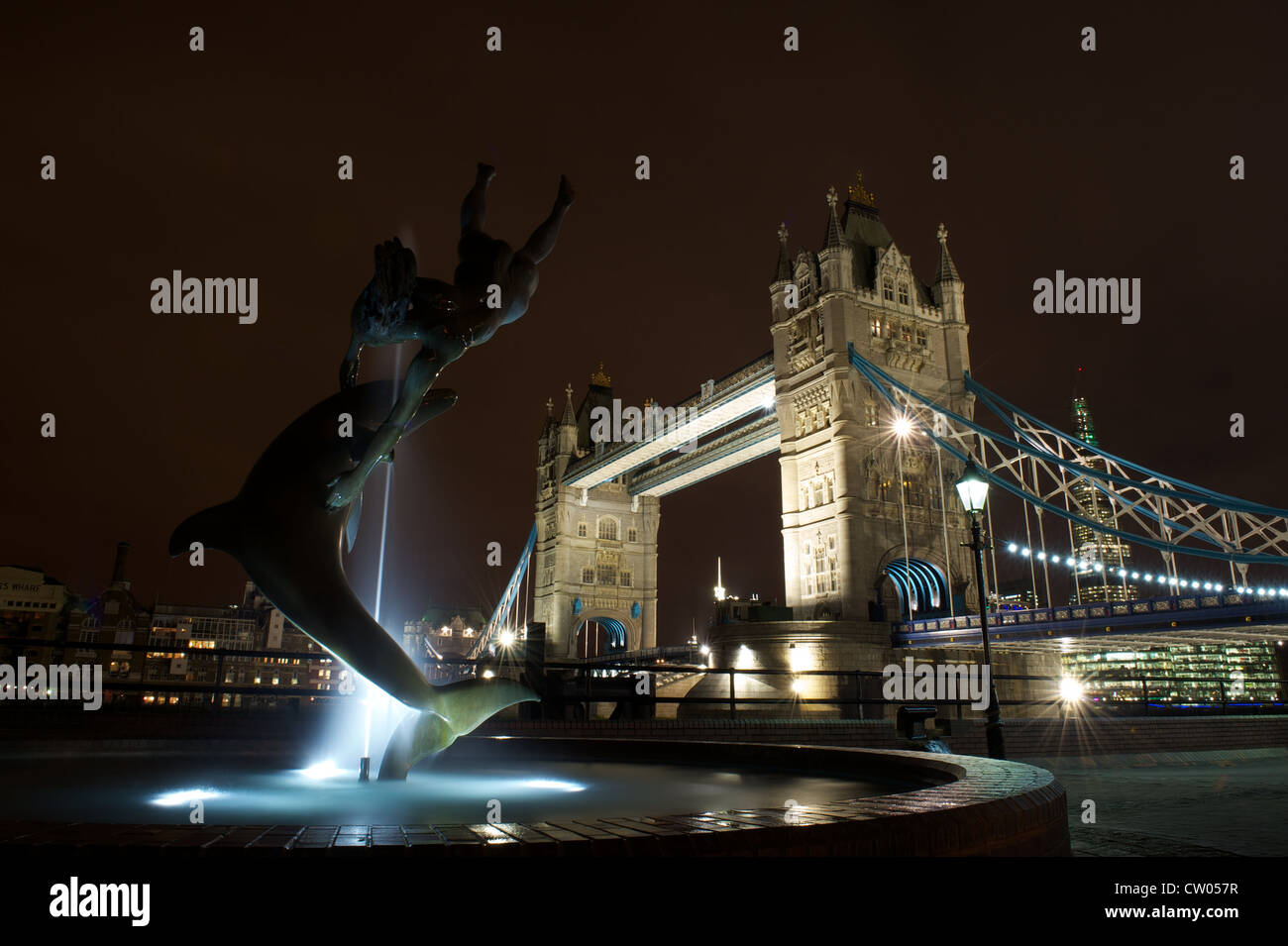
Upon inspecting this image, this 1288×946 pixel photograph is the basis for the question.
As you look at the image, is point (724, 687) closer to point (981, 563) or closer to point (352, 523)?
point (981, 563)

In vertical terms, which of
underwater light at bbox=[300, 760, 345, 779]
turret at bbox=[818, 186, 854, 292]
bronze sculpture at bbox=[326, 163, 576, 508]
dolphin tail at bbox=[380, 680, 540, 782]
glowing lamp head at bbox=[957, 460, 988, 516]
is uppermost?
turret at bbox=[818, 186, 854, 292]

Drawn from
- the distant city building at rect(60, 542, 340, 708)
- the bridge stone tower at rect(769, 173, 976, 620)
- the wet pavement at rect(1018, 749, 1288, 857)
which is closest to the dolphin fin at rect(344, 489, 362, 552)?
the wet pavement at rect(1018, 749, 1288, 857)

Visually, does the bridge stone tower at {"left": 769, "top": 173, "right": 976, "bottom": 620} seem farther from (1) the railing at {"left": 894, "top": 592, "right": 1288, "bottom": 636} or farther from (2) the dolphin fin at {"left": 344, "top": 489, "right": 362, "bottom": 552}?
(2) the dolphin fin at {"left": 344, "top": 489, "right": 362, "bottom": 552}

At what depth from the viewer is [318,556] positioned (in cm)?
551

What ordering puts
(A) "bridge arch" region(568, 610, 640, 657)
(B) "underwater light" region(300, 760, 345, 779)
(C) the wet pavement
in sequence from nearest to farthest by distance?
(C) the wet pavement → (B) "underwater light" region(300, 760, 345, 779) → (A) "bridge arch" region(568, 610, 640, 657)

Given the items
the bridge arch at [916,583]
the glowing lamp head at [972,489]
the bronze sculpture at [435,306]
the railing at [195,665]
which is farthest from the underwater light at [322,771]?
the bridge arch at [916,583]

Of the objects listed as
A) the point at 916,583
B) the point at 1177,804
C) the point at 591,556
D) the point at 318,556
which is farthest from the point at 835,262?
the point at 318,556

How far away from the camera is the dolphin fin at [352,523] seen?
595 cm

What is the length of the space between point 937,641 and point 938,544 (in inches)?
231

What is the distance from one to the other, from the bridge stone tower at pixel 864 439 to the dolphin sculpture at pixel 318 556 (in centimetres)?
2707

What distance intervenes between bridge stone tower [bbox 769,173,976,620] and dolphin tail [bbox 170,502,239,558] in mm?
27807

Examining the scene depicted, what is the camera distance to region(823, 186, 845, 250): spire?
35.0 m
